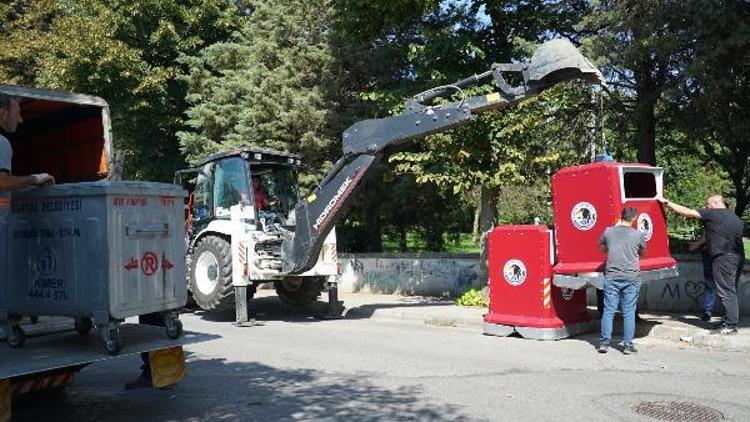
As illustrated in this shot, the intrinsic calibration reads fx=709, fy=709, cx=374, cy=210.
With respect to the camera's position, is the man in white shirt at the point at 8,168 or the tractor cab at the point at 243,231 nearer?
the man in white shirt at the point at 8,168

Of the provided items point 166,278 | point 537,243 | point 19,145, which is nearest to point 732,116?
point 537,243

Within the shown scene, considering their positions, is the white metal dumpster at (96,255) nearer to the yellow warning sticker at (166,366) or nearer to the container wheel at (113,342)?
the container wheel at (113,342)

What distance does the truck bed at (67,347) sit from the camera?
16.8ft

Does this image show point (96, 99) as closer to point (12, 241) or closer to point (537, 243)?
point (12, 241)

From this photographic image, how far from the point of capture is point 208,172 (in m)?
12.7

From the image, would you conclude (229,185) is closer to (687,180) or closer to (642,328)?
(642,328)

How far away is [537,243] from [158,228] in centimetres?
606

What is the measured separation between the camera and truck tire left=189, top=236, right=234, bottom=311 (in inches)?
463

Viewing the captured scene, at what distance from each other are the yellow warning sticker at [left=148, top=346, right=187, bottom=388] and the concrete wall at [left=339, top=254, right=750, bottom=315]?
8815 millimetres

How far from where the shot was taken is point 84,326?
243 inches

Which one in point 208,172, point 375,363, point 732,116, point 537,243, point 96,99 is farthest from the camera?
point 208,172

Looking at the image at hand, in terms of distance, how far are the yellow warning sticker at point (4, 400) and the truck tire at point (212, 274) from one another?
663cm

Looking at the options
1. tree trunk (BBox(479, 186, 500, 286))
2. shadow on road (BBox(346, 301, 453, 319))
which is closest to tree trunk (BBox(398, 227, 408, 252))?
shadow on road (BBox(346, 301, 453, 319))

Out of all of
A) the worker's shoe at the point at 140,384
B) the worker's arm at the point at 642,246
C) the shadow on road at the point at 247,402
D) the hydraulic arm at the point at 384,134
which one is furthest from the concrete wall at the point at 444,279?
the worker's shoe at the point at 140,384
